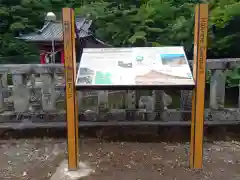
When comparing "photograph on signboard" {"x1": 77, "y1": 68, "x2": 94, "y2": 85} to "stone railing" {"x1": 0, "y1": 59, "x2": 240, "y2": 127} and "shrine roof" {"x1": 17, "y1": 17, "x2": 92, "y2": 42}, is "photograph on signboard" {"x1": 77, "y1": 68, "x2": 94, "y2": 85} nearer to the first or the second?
"stone railing" {"x1": 0, "y1": 59, "x2": 240, "y2": 127}

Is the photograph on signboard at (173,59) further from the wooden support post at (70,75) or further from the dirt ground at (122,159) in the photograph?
the dirt ground at (122,159)

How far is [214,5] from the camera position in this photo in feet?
28.4

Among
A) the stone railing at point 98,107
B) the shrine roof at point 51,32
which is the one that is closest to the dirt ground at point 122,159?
the stone railing at point 98,107

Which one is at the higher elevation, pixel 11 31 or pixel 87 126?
pixel 11 31

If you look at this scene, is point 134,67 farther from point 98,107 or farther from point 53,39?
point 53,39

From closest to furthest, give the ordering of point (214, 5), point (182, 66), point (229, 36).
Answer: point (182, 66)
point (229, 36)
point (214, 5)

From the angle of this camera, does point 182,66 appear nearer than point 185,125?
Yes

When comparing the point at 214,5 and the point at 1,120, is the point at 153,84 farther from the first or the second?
the point at 214,5

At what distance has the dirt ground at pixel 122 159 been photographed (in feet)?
11.2

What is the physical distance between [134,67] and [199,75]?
2.22 feet

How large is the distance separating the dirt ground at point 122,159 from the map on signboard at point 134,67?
3.21 ft

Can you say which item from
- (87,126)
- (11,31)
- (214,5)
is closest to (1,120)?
(87,126)

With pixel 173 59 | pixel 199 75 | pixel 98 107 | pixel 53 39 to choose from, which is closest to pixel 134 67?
pixel 173 59

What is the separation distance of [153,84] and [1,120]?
2197 mm
